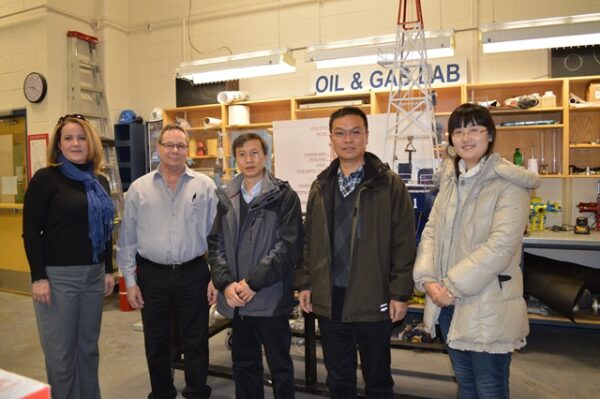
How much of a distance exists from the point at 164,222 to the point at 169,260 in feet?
0.65

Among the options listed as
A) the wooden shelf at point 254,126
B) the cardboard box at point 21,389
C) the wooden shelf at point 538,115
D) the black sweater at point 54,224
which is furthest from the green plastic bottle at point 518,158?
the cardboard box at point 21,389

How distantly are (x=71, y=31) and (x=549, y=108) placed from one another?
5.32 m

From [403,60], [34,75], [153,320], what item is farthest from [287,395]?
[34,75]

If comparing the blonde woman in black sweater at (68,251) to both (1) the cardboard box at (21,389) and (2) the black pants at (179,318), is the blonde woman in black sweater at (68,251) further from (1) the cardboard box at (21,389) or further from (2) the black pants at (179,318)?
(1) the cardboard box at (21,389)

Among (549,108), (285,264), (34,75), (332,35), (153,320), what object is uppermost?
(332,35)

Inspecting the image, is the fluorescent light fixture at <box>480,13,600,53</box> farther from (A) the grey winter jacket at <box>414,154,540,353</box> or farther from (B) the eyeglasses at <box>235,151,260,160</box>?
(B) the eyeglasses at <box>235,151,260,160</box>

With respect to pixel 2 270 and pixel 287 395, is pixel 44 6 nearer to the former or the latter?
pixel 2 270

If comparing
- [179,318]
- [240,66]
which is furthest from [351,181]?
[240,66]

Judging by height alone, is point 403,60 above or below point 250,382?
above

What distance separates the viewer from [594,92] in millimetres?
4105

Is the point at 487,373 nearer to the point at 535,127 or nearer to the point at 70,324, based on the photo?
the point at 70,324

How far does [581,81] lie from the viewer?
429 centimetres

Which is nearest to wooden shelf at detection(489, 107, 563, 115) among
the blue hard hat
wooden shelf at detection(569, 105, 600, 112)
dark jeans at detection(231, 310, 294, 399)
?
wooden shelf at detection(569, 105, 600, 112)

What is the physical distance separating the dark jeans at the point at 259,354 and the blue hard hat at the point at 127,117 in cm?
436
